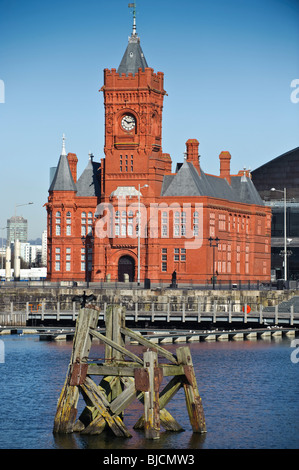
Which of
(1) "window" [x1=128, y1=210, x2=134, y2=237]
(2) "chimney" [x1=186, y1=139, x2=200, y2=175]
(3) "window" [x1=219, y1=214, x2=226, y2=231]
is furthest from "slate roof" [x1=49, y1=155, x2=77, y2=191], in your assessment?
(3) "window" [x1=219, y1=214, x2=226, y2=231]

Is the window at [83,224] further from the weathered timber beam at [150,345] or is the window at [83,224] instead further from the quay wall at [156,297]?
the weathered timber beam at [150,345]

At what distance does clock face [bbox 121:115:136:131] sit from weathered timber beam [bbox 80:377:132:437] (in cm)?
7157

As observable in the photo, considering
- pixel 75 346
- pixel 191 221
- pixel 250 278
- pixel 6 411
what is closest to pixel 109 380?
pixel 75 346

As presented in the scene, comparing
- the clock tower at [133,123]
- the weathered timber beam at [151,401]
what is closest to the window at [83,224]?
the clock tower at [133,123]

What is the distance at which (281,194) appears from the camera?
151 m

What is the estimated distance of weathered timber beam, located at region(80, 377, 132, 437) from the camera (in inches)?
1526

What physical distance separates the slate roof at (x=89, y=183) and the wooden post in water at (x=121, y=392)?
7445 cm

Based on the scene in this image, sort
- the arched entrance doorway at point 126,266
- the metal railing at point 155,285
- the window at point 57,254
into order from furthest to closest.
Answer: the window at point 57,254, the arched entrance doorway at point 126,266, the metal railing at point 155,285

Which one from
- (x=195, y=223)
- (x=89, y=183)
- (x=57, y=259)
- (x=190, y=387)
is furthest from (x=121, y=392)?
(x=89, y=183)

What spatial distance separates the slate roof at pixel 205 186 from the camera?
10994 centimetres

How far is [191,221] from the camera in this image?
355ft

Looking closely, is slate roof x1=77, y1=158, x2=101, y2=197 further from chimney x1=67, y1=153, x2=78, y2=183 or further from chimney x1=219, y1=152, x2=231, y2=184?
chimney x1=219, y1=152, x2=231, y2=184

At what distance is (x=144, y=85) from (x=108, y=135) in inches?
249
